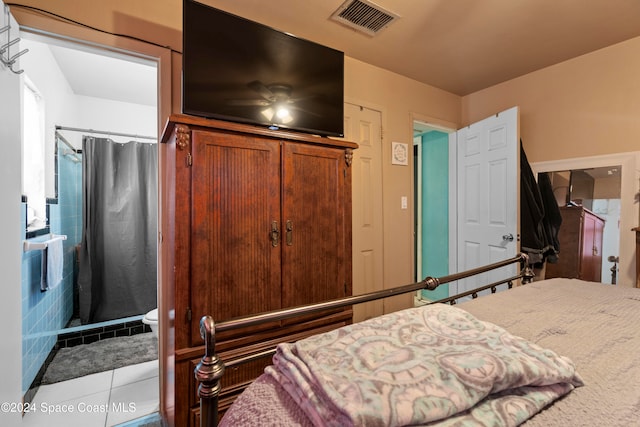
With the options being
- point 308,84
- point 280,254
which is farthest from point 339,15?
point 280,254

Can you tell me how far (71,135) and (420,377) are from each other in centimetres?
389

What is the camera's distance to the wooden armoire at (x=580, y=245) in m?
2.44

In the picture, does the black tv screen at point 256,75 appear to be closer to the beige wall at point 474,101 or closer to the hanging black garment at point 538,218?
the beige wall at point 474,101

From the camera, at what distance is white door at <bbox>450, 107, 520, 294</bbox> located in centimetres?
259

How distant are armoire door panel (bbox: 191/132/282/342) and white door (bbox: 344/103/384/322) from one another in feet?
3.67

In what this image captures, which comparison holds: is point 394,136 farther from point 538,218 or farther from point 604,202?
point 604,202

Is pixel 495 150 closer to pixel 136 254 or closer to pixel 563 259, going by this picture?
pixel 563 259

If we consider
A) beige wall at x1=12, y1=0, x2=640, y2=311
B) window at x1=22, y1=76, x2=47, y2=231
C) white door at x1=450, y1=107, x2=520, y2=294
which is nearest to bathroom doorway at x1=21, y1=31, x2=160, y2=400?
window at x1=22, y1=76, x2=47, y2=231

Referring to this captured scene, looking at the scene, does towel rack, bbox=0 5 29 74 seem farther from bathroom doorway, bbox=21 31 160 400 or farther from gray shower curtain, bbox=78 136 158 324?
gray shower curtain, bbox=78 136 158 324

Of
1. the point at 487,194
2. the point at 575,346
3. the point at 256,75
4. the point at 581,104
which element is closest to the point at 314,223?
the point at 256,75

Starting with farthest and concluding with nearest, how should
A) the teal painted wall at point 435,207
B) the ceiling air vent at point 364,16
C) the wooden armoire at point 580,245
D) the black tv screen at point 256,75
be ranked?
the teal painted wall at point 435,207
the wooden armoire at point 580,245
the ceiling air vent at point 364,16
the black tv screen at point 256,75

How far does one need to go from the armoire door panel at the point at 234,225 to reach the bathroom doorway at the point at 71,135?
92cm

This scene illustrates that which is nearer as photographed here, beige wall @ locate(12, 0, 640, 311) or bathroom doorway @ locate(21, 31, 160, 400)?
beige wall @ locate(12, 0, 640, 311)

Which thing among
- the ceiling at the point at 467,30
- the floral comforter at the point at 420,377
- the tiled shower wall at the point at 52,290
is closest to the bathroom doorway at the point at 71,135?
the tiled shower wall at the point at 52,290
